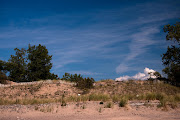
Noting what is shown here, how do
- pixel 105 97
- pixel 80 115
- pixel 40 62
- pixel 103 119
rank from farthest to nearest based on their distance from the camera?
pixel 40 62, pixel 105 97, pixel 80 115, pixel 103 119

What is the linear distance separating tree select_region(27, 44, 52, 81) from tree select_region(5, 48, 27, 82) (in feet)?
3.72

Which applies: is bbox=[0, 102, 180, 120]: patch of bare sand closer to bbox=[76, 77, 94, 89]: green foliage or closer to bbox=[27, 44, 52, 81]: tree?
bbox=[76, 77, 94, 89]: green foliage

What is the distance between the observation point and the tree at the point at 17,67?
34.9 metres

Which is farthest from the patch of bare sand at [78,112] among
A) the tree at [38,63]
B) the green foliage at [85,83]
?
the tree at [38,63]

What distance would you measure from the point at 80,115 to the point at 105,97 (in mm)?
4535

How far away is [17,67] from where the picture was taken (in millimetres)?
35094

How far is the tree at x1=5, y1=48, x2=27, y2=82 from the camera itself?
115 ft

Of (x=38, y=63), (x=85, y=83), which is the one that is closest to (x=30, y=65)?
(x=38, y=63)

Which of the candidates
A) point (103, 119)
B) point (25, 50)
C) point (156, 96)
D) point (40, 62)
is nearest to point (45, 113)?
point (103, 119)

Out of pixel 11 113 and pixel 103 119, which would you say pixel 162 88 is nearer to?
pixel 103 119

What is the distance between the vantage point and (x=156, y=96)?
14.6m

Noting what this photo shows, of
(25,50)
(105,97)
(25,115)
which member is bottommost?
(25,115)

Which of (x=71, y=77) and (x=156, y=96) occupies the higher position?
(x=71, y=77)

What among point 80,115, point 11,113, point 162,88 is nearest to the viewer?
point 80,115
